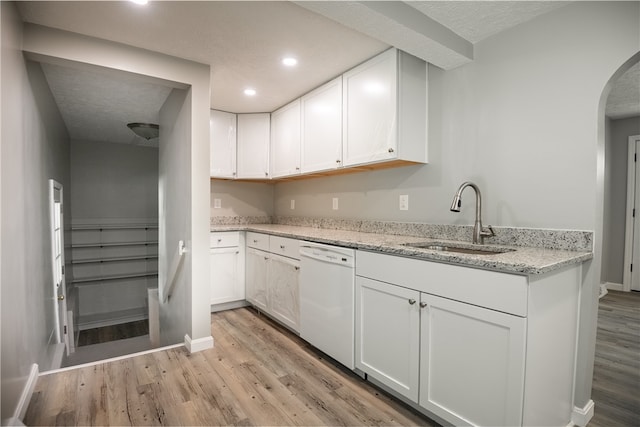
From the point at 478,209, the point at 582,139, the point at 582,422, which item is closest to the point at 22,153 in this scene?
the point at 478,209

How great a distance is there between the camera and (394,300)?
1.84 meters

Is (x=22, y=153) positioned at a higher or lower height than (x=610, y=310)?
higher

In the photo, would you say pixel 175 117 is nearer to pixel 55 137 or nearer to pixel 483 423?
pixel 55 137

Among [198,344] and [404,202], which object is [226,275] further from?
[404,202]

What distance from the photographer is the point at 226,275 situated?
348 cm

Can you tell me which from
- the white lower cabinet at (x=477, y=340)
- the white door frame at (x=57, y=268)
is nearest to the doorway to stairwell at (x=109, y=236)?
the white door frame at (x=57, y=268)

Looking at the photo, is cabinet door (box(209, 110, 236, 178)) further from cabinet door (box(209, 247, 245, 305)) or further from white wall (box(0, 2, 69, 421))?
white wall (box(0, 2, 69, 421))

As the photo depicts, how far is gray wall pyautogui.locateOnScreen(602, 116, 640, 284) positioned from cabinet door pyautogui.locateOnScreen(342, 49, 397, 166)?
3.83 m

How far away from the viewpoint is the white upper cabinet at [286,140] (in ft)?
11.1

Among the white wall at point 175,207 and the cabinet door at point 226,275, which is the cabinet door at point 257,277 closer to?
the cabinet door at point 226,275

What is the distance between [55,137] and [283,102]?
7.75 ft

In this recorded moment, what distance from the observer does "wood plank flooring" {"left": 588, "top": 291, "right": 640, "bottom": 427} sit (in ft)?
5.86

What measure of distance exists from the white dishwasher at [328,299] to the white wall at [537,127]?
764mm

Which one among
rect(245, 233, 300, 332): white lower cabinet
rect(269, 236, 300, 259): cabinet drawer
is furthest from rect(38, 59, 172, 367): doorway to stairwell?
rect(269, 236, 300, 259): cabinet drawer
